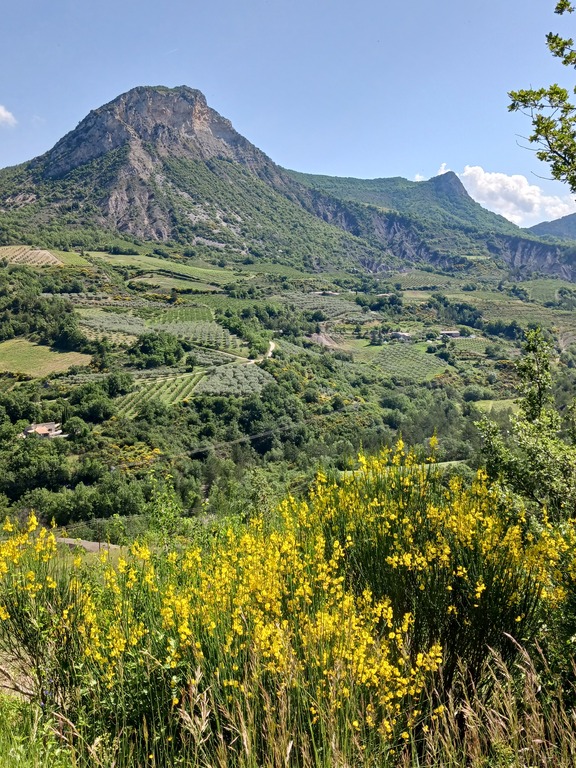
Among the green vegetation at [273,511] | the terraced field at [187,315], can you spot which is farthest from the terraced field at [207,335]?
the terraced field at [187,315]

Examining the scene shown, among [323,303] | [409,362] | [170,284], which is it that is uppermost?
[170,284]

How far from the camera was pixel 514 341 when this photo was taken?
405ft

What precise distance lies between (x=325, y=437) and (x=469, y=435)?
20.0m

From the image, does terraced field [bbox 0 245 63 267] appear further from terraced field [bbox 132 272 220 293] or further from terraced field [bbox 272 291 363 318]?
terraced field [bbox 272 291 363 318]

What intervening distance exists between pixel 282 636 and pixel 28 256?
444 feet

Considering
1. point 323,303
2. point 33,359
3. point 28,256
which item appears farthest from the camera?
point 323,303

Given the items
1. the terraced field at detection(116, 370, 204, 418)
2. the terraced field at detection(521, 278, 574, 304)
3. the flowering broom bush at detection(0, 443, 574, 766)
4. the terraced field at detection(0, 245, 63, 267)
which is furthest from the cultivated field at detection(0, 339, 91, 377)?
the terraced field at detection(521, 278, 574, 304)

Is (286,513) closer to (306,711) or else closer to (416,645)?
(416,645)

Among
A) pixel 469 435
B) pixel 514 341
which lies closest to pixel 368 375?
pixel 469 435

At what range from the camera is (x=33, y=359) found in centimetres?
7494

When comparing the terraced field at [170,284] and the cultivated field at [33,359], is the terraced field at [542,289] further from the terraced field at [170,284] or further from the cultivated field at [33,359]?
the cultivated field at [33,359]

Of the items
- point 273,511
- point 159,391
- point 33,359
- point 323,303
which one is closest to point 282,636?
point 273,511

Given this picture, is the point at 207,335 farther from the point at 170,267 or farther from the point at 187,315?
the point at 170,267

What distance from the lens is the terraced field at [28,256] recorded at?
112m
